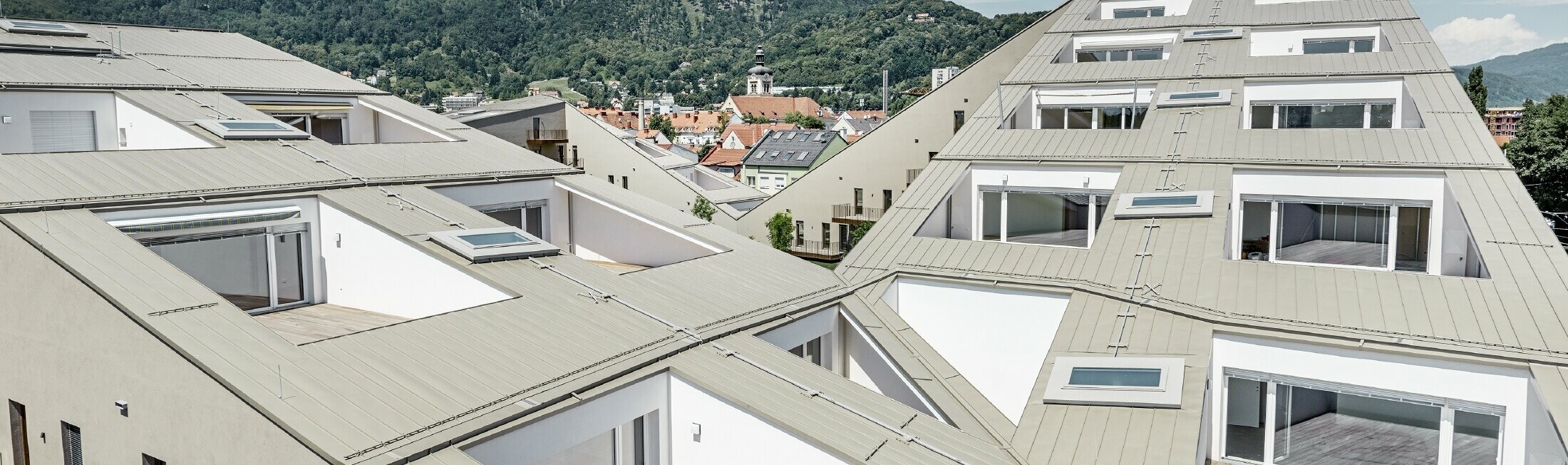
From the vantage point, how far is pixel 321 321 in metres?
15.8

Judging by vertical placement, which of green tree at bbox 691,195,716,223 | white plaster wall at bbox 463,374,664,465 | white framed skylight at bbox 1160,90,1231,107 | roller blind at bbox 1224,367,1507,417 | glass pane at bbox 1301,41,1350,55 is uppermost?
glass pane at bbox 1301,41,1350,55

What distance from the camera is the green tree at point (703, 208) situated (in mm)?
48406

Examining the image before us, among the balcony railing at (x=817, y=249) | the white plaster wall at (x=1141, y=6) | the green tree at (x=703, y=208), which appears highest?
the white plaster wall at (x=1141, y=6)

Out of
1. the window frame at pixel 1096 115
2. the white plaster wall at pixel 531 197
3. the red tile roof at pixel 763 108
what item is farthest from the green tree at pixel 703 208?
the red tile roof at pixel 763 108

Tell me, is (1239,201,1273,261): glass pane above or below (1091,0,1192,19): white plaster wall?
below

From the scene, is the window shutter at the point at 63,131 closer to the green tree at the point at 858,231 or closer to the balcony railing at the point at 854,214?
the green tree at the point at 858,231

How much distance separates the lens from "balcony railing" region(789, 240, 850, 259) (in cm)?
4650

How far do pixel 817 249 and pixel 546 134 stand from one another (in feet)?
46.6

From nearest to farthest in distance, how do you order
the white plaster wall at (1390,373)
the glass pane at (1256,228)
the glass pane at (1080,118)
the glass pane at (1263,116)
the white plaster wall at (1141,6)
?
the white plaster wall at (1390,373) < the glass pane at (1256,228) < the glass pane at (1263,116) < the glass pane at (1080,118) < the white plaster wall at (1141,6)

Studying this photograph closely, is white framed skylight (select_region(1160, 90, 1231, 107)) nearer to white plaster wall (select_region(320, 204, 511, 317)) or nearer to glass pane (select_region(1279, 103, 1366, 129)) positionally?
glass pane (select_region(1279, 103, 1366, 129))

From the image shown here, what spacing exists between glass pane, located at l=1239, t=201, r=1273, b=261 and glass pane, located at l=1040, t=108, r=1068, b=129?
7808 mm

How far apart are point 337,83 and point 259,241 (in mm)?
11631

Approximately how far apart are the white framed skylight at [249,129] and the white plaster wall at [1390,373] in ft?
55.6

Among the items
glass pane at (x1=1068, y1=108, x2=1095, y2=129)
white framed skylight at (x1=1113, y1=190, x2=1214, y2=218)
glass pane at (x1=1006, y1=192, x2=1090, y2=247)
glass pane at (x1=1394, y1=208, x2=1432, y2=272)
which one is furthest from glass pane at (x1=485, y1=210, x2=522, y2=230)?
glass pane at (x1=1394, y1=208, x2=1432, y2=272)
